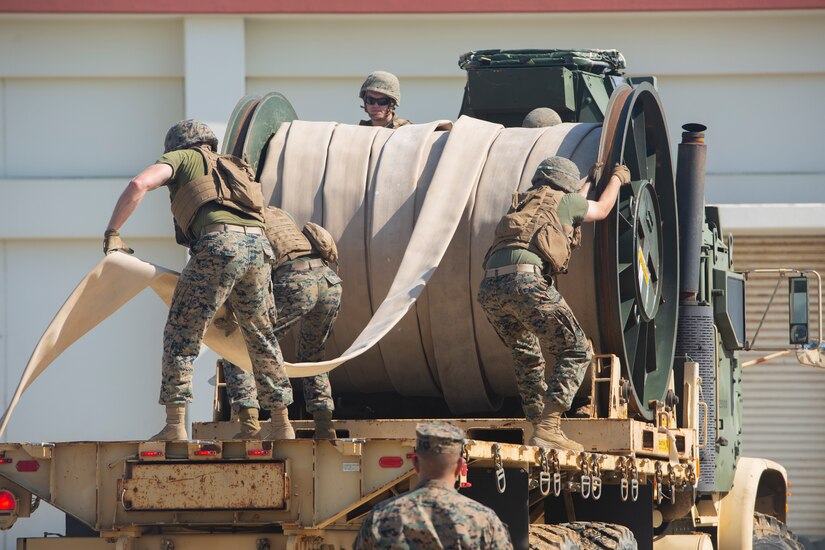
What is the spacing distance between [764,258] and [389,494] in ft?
39.7

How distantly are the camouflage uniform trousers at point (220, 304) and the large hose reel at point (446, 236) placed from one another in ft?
4.86

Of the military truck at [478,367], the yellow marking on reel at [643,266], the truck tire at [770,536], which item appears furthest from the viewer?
the truck tire at [770,536]

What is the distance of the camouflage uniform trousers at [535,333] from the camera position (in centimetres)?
831

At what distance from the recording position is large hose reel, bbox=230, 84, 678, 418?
9.24 meters

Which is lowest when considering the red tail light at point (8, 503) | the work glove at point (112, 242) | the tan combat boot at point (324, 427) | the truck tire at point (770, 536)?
the truck tire at point (770, 536)

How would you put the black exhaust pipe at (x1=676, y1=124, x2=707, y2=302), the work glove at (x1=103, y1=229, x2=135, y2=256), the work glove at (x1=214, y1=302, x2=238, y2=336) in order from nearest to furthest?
1. the work glove at (x1=103, y1=229, x2=135, y2=256)
2. the work glove at (x1=214, y1=302, x2=238, y2=336)
3. the black exhaust pipe at (x1=676, y1=124, x2=707, y2=302)

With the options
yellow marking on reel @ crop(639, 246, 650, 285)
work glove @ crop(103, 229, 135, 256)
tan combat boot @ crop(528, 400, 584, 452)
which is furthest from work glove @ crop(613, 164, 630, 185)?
work glove @ crop(103, 229, 135, 256)

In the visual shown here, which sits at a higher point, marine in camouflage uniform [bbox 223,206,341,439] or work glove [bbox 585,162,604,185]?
work glove [bbox 585,162,604,185]

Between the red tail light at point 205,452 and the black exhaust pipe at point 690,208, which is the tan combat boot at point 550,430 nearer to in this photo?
the red tail light at point 205,452

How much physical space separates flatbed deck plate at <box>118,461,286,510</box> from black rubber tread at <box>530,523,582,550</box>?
1384 millimetres

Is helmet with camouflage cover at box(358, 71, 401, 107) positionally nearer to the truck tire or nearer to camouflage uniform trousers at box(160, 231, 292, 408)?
camouflage uniform trousers at box(160, 231, 292, 408)

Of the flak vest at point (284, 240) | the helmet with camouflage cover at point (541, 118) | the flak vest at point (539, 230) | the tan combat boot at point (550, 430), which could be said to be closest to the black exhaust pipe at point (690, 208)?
the helmet with camouflage cover at point (541, 118)

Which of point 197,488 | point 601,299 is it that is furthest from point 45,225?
point 197,488

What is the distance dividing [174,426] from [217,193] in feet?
4.08
